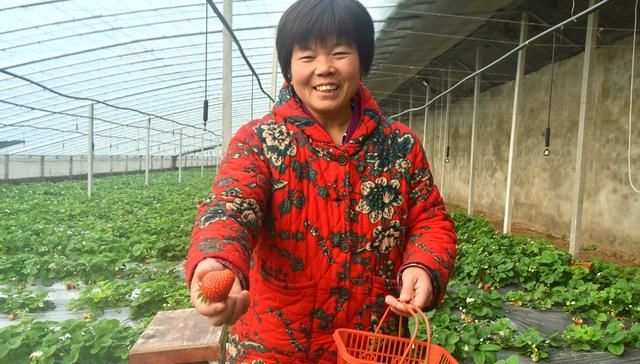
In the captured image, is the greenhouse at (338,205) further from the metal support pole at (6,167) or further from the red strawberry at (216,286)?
the metal support pole at (6,167)

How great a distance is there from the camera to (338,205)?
133cm

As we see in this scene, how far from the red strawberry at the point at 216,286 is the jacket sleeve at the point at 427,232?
54cm

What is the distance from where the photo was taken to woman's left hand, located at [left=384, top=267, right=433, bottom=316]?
4.04 feet

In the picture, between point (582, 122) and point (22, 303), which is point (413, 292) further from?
point (582, 122)

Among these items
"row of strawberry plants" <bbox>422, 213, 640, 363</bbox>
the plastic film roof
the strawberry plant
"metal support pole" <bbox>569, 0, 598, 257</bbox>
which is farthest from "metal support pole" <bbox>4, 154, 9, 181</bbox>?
"metal support pole" <bbox>569, 0, 598, 257</bbox>

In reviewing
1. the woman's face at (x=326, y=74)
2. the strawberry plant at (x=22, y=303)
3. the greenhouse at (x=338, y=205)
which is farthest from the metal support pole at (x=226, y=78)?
the woman's face at (x=326, y=74)

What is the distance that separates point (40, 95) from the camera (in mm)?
13367

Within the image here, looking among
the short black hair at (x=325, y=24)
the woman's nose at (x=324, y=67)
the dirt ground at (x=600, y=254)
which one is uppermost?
the short black hair at (x=325, y=24)

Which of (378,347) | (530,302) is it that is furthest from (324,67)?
(530,302)

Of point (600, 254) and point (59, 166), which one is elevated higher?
point (59, 166)

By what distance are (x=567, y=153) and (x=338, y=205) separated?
9.65m

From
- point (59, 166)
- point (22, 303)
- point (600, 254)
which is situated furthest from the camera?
point (59, 166)

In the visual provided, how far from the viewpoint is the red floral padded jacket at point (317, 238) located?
1.31 m

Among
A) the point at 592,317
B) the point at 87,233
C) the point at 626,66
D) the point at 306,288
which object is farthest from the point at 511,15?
the point at 306,288
